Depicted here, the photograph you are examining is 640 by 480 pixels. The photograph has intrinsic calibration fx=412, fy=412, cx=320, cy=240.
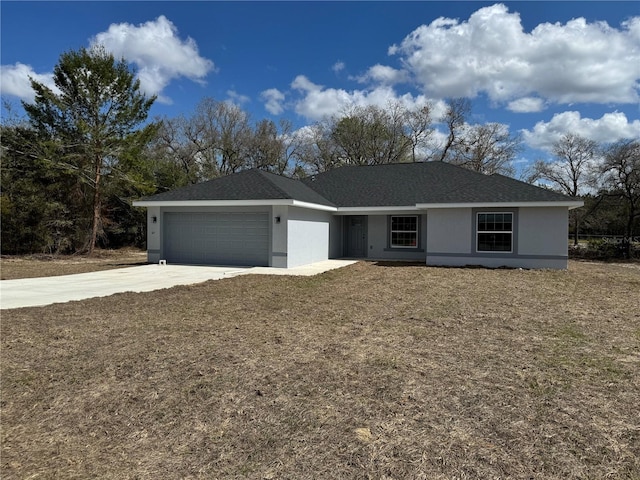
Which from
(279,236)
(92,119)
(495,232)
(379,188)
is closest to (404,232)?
(379,188)

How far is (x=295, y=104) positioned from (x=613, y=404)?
40.5 m

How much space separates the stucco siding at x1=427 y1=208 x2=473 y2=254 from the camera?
51.7 feet

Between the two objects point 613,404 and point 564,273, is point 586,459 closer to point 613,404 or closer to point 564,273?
point 613,404

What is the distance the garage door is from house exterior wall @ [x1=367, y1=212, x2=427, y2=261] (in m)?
5.88

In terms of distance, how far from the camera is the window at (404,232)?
18609 mm

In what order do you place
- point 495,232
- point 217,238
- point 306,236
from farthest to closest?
point 306,236
point 217,238
point 495,232

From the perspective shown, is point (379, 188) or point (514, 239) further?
point (379, 188)

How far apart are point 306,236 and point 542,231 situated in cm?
875

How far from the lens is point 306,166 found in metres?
38.7

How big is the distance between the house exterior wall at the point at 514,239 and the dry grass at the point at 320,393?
769 cm

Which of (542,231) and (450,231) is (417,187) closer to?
(450,231)

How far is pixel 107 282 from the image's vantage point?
11.5 metres

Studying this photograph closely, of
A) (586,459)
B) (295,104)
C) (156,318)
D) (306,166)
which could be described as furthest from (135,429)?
(295,104)

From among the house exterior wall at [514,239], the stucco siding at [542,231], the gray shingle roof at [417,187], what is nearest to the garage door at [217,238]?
the gray shingle roof at [417,187]
